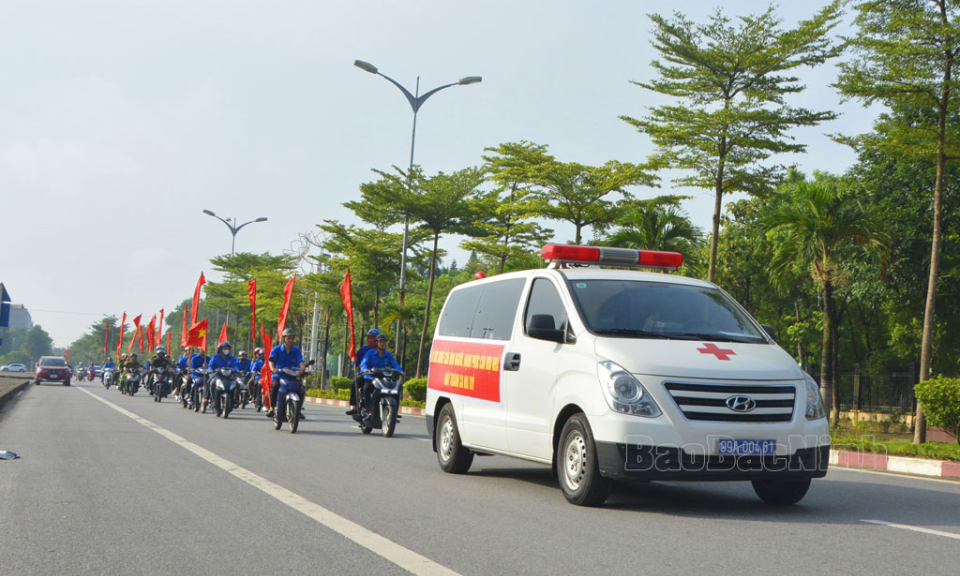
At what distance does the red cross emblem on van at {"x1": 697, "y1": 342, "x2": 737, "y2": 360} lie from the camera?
762 cm

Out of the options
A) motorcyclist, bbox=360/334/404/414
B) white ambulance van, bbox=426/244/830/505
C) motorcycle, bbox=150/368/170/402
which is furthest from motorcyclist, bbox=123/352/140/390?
white ambulance van, bbox=426/244/830/505

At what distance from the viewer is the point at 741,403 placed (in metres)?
7.36

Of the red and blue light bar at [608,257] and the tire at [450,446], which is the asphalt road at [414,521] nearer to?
the tire at [450,446]

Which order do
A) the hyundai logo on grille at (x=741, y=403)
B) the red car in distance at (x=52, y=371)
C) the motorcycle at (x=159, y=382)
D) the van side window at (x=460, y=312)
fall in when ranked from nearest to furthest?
the hyundai logo on grille at (x=741, y=403), the van side window at (x=460, y=312), the motorcycle at (x=159, y=382), the red car in distance at (x=52, y=371)

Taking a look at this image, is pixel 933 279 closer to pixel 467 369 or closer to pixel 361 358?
pixel 361 358

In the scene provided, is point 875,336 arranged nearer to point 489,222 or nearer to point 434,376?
point 489,222

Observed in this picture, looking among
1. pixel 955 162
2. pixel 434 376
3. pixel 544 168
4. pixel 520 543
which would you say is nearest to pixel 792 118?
pixel 955 162

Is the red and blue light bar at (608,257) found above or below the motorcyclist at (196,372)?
above

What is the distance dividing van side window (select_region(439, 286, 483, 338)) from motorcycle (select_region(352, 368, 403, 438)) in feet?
17.0

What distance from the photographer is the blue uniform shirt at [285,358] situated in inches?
660

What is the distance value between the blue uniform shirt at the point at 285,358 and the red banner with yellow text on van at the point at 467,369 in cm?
585

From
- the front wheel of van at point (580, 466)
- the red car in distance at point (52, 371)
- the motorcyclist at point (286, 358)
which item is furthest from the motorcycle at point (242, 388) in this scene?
the red car in distance at point (52, 371)

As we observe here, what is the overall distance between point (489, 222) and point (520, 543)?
32.4m

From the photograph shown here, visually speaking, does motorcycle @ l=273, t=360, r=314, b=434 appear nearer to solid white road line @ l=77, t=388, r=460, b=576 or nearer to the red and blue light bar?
solid white road line @ l=77, t=388, r=460, b=576
